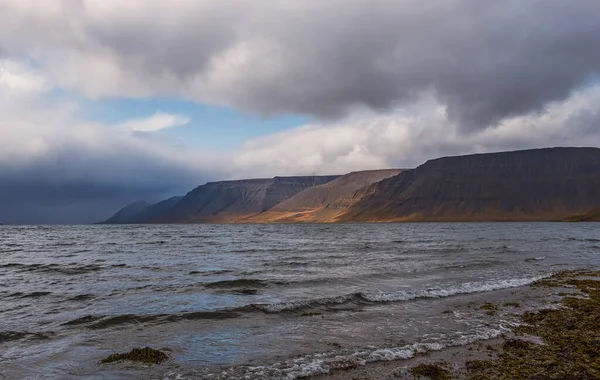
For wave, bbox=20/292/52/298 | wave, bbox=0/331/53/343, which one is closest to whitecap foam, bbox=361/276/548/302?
wave, bbox=0/331/53/343

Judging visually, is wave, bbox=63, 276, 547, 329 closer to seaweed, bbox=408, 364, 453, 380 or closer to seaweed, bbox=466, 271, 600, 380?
seaweed, bbox=466, 271, 600, 380

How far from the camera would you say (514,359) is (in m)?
10.3

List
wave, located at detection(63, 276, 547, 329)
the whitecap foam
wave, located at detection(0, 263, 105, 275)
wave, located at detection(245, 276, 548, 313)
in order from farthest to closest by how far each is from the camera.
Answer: wave, located at detection(0, 263, 105, 275) → the whitecap foam → wave, located at detection(245, 276, 548, 313) → wave, located at detection(63, 276, 547, 329)

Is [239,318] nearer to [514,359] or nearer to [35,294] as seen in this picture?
[514,359]

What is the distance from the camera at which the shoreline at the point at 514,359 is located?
941cm

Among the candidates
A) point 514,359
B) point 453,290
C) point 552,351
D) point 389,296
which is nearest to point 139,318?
point 389,296

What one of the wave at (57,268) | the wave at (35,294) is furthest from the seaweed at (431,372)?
the wave at (57,268)

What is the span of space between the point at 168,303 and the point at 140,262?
20.3 meters

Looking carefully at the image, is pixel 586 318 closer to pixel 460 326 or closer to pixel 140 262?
pixel 460 326

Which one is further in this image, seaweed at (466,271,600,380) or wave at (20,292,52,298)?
wave at (20,292,52,298)

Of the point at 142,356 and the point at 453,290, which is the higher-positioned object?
the point at 142,356

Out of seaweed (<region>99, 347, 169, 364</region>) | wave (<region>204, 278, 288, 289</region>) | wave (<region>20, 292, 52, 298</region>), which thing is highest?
seaweed (<region>99, 347, 169, 364</region>)

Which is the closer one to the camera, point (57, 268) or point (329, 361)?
point (329, 361)

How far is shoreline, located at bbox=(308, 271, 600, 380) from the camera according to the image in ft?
30.9
